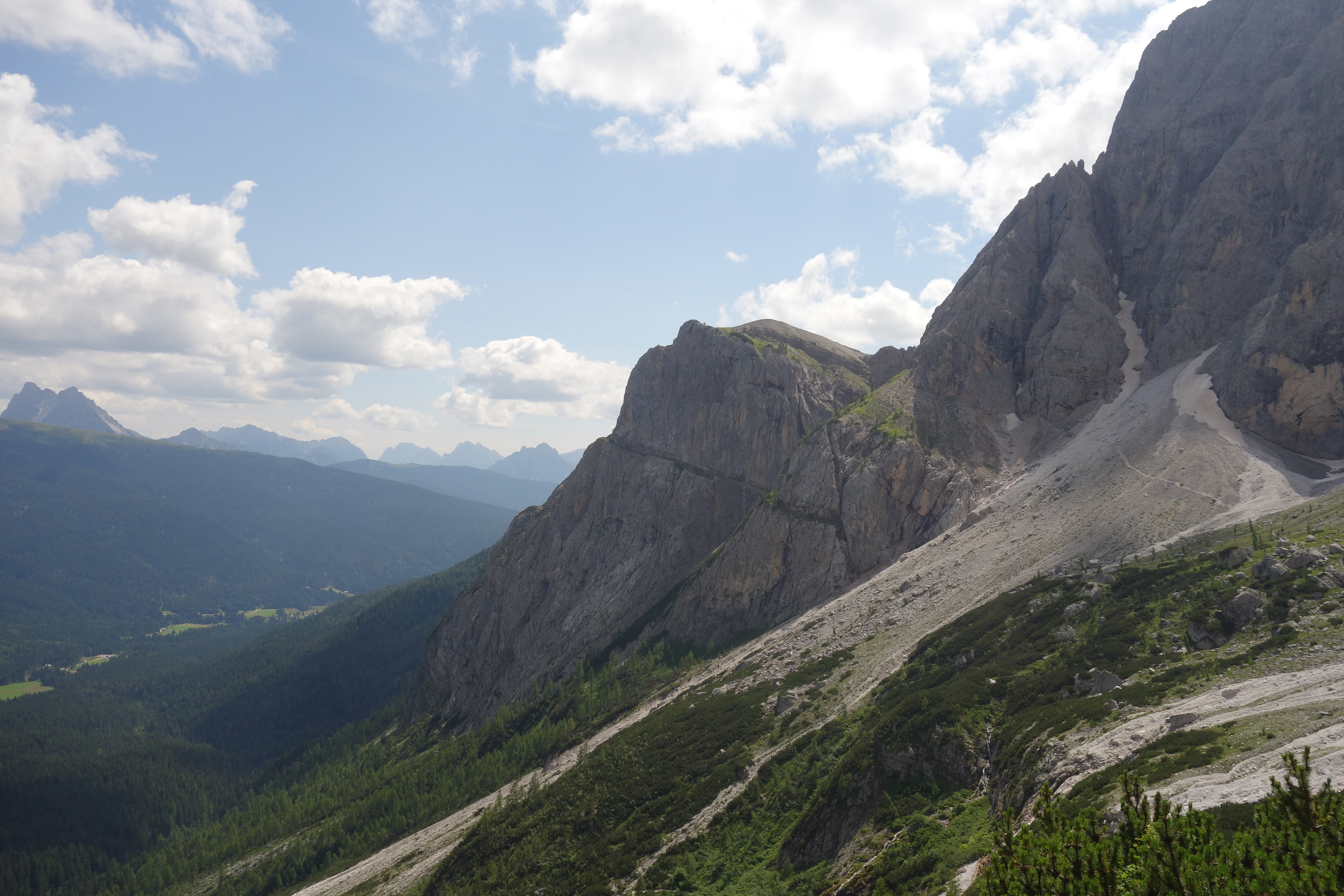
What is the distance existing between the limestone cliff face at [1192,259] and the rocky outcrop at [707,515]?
16987mm

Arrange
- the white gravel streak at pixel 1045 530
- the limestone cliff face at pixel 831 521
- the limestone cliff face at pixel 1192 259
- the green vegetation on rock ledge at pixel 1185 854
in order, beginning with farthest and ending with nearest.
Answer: the limestone cliff face at pixel 831 521, the limestone cliff face at pixel 1192 259, the white gravel streak at pixel 1045 530, the green vegetation on rock ledge at pixel 1185 854

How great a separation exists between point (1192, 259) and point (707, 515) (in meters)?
94.9

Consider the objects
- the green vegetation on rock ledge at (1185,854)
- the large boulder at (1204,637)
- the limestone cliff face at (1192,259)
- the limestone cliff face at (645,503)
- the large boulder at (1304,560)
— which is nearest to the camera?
the green vegetation on rock ledge at (1185,854)

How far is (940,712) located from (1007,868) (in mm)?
35981

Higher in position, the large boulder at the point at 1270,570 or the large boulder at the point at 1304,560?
the large boulder at the point at 1304,560

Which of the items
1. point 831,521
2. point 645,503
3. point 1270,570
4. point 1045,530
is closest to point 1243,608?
point 1270,570

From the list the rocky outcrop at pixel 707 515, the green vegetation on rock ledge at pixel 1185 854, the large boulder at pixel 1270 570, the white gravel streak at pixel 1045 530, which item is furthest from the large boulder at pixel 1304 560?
the rocky outcrop at pixel 707 515

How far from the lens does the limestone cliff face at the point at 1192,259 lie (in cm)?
8369

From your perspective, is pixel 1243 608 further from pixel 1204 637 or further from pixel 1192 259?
pixel 1192 259

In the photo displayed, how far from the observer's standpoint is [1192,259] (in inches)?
3989

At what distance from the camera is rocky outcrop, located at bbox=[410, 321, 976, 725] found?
108625 mm

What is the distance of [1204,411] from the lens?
289ft

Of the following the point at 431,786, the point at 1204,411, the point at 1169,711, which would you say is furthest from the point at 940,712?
the point at 431,786

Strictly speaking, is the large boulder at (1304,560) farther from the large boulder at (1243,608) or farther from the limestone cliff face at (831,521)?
the limestone cliff face at (831,521)
